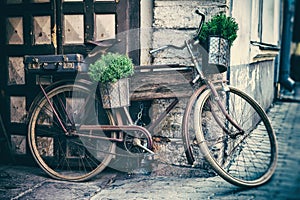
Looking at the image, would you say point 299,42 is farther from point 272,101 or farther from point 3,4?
point 3,4

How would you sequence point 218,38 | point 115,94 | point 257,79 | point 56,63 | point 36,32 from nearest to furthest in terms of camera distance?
1. point 218,38
2. point 115,94
3. point 56,63
4. point 36,32
5. point 257,79

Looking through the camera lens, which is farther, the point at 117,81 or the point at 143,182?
the point at 143,182

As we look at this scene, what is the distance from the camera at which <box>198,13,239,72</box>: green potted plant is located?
12.0 ft

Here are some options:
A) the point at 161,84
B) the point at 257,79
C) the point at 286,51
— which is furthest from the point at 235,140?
the point at 286,51

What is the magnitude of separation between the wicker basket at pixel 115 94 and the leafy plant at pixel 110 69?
0.05 metres

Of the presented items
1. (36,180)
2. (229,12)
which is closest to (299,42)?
→ (229,12)

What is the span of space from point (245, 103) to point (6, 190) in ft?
7.65

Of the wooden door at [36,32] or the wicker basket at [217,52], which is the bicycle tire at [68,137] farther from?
the wicker basket at [217,52]

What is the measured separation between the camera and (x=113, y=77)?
12.3 feet

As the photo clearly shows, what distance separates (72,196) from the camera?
12.1ft

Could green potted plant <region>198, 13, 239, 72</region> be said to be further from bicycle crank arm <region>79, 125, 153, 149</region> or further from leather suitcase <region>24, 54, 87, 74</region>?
leather suitcase <region>24, 54, 87, 74</region>

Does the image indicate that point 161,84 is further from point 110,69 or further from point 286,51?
point 286,51

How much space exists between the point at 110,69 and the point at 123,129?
57 centimetres

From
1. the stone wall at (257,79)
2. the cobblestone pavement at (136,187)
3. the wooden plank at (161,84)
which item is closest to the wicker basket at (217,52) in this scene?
the wooden plank at (161,84)
